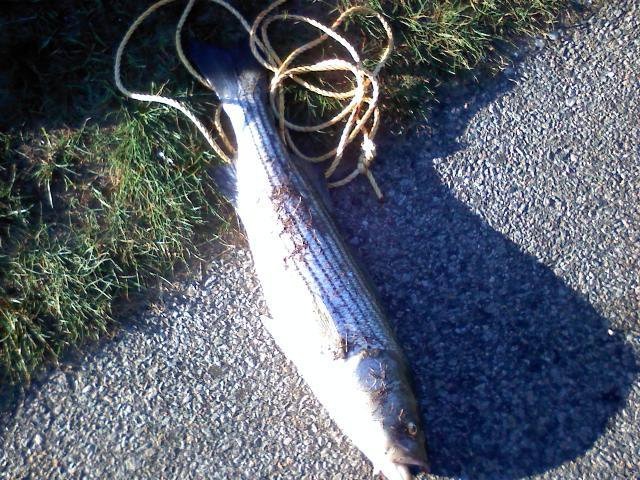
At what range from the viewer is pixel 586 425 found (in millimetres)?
3525

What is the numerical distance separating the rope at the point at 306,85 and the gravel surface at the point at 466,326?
213 mm

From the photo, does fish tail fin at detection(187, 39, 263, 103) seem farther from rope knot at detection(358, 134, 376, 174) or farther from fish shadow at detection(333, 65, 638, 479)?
fish shadow at detection(333, 65, 638, 479)

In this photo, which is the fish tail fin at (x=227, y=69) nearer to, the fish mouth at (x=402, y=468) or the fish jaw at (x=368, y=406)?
the fish jaw at (x=368, y=406)

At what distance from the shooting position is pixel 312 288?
3260 mm

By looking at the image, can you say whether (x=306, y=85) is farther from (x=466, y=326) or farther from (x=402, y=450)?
(x=402, y=450)

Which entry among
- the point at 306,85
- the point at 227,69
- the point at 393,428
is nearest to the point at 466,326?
the point at 393,428

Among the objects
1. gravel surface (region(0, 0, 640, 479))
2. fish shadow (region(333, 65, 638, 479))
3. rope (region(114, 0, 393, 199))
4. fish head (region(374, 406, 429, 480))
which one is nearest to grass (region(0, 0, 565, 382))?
rope (region(114, 0, 393, 199))

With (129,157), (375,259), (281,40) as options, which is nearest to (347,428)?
(375,259)

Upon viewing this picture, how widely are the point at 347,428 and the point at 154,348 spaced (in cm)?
117

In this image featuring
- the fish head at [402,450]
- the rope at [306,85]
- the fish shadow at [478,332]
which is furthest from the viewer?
the rope at [306,85]

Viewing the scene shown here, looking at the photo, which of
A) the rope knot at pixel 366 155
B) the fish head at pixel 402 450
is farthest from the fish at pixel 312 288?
the rope knot at pixel 366 155

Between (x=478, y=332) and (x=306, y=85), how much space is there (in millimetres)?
1649

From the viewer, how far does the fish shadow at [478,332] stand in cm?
350

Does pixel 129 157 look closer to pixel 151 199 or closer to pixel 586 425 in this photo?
pixel 151 199
